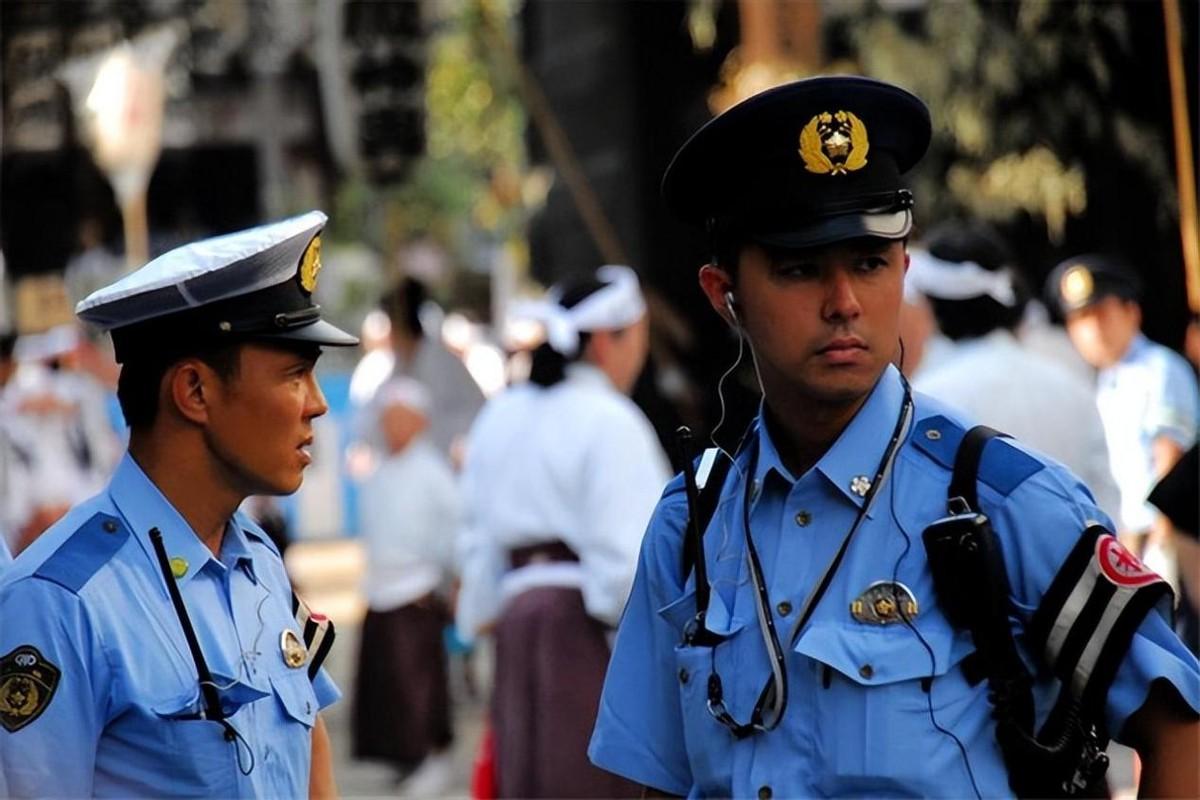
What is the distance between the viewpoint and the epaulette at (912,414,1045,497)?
9.44 ft

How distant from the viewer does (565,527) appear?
7223 mm

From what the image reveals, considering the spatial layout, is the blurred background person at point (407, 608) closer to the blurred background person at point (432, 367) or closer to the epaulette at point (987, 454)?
the blurred background person at point (432, 367)

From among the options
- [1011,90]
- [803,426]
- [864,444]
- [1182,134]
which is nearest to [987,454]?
[864,444]

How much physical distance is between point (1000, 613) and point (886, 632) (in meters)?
0.15

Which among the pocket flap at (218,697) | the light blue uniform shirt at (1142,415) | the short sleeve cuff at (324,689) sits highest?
the pocket flap at (218,697)

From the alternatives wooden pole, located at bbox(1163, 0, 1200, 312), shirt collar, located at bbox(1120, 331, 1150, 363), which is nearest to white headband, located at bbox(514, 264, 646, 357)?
wooden pole, located at bbox(1163, 0, 1200, 312)

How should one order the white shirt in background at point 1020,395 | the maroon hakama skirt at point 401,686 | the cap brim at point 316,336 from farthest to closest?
1. the maroon hakama skirt at point 401,686
2. the white shirt in background at point 1020,395
3. the cap brim at point 316,336

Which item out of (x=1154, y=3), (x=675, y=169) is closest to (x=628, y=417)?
(x=675, y=169)

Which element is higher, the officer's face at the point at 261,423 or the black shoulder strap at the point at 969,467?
the officer's face at the point at 261,423

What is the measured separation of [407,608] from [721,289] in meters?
7.91

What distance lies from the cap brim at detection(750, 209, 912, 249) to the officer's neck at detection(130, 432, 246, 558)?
959mm

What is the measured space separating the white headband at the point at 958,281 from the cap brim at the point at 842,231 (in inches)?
136

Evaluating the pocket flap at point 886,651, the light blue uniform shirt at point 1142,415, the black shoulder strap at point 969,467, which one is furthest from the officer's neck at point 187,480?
the light blue uniform shirt at point 1142,415

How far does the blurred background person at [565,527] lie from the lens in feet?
23.3
